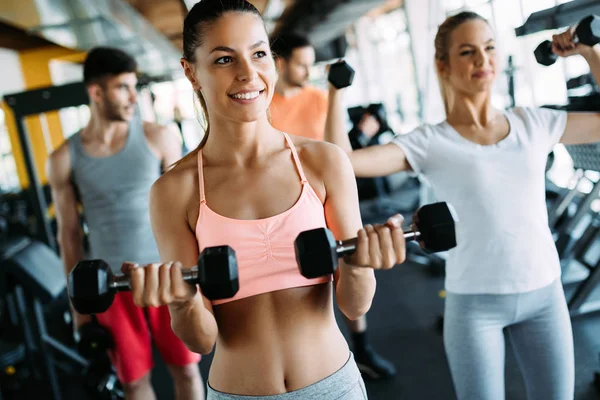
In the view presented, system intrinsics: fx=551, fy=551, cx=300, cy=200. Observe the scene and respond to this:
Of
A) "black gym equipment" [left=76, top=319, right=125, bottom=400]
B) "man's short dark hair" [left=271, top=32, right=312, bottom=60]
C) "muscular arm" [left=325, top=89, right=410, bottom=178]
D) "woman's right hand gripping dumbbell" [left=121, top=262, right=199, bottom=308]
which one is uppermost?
"man's short dark hair" [left=271, top=32, right=312, bottom=60]

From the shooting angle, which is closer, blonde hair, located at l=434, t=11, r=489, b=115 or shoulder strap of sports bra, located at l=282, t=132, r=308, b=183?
shoulder strap of sports bra, located at l=282, t=132, r=308, b=183

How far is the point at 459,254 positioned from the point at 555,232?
230 cm

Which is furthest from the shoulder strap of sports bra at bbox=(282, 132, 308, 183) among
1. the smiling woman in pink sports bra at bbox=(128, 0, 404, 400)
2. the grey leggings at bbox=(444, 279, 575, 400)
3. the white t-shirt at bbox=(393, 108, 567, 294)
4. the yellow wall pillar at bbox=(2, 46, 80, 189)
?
the yellow wall pillar at bbox=(2, 46, 80, 189)

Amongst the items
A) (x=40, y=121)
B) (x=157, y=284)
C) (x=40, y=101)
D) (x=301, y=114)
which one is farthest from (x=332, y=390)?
(x=40, y=121)

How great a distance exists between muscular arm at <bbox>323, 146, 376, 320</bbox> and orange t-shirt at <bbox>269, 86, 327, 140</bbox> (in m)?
1.44

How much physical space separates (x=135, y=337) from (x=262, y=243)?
1.14 m

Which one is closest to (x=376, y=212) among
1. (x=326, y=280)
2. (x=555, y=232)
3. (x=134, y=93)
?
(x=555, y=232)

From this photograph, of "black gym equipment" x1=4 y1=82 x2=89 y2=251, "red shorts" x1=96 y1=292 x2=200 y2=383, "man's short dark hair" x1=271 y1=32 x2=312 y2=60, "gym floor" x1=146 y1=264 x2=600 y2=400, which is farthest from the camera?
"black gym equipment" x1=4 y1=82 x2=89 y2=251

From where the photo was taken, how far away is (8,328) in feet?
12.7

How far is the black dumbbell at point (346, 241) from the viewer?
2.77 feet

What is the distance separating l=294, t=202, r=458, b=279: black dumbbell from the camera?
843mm

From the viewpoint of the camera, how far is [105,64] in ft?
6.82

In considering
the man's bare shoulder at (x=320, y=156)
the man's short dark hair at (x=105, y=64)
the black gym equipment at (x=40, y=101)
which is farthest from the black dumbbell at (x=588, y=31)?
the black gym equipment at (x=40, y=101)

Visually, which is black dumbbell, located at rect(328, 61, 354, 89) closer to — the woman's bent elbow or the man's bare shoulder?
the man's bare shoulder
